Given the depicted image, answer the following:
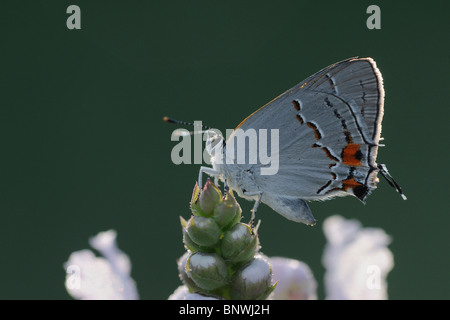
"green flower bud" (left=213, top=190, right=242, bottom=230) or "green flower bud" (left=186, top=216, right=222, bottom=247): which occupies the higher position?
"green flower bud" (left=213, top=190, right=242, bottom=230)

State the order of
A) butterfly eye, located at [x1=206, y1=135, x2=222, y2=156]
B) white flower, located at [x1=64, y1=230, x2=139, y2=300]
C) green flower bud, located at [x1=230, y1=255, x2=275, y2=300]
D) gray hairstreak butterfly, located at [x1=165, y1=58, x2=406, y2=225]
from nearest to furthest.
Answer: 1. green flower bud, located at [x1=230, y1=255, x2=275, y2=300]
2. white flower, located at [x1=64, y1=230, x2=139, y2=300]
3. gray hairstreak butterfly, located at [x1=165, y1=58, x2=406, y2=225]
4. butterfly eye, located at [x1=206, y1=135, x2=222, y2=156]

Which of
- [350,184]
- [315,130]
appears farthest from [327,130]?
[350,184]

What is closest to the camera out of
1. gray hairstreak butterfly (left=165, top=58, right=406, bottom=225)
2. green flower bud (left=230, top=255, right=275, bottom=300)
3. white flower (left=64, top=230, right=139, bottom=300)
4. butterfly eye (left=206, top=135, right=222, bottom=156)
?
green flower bud (left=230, top=255, right=275, bottom=300)

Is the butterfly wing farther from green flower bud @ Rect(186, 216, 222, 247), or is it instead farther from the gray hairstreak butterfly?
green flower bud @ Rect(186, 216, 222, 247)

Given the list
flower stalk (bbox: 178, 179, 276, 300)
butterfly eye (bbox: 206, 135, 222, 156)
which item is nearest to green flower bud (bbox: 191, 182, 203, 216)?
flower stalk (bbox: 178, 179, 276, 300)

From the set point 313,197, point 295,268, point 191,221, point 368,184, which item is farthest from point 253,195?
point 191,221

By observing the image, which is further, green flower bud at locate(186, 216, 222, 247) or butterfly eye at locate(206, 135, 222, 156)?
butterfly eye at locate(206, 135, 222, 156)

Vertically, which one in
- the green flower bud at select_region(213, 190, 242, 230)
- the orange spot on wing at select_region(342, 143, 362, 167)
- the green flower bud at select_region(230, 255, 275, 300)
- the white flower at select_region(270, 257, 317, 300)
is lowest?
the white flower at select_region(270, 257, 317, 300)

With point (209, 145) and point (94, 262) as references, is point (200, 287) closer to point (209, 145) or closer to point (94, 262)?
point (94, 262)
